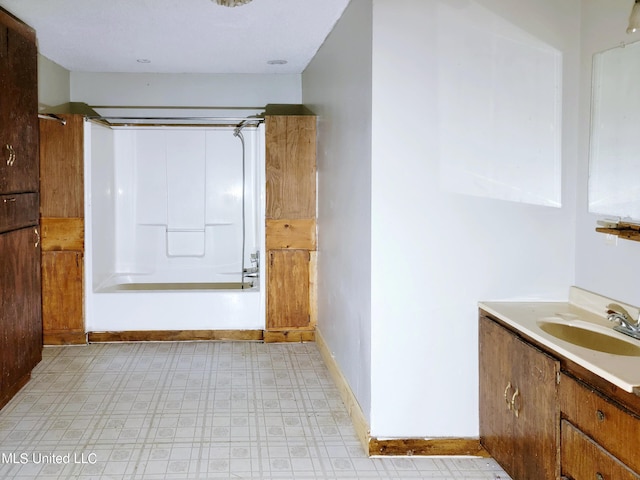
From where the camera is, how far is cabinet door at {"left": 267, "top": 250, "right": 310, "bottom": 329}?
15.3ft

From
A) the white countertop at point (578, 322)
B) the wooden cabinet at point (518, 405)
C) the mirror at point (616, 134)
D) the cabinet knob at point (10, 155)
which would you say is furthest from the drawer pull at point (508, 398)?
the cabinet knob at point (10, 155)

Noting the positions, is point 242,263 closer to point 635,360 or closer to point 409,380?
point 409,380

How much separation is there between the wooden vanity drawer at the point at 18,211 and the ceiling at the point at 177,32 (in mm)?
1052

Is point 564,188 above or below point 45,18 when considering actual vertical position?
below

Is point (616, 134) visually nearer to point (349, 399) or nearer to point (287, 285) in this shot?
point (349, 399)

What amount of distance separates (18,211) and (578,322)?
2976 mm

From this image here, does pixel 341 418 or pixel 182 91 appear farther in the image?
pixel 182 91

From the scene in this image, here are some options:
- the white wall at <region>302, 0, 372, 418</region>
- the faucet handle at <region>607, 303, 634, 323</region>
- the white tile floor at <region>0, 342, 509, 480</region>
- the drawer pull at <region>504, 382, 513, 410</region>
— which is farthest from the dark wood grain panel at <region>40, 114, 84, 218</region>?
the faucet handle at <region>607, 303, 634, 323</region>

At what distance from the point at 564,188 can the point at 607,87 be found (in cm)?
46

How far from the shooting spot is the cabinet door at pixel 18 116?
3.25 m

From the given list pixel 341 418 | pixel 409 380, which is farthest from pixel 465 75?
pixel 341 418

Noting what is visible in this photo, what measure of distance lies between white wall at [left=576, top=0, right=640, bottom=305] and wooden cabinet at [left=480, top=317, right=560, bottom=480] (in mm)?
460

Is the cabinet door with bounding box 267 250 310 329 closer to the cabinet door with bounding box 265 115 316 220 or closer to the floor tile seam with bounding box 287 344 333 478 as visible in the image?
the cabinet door with bounding box 265 115 316 220

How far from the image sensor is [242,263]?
16.8ft
